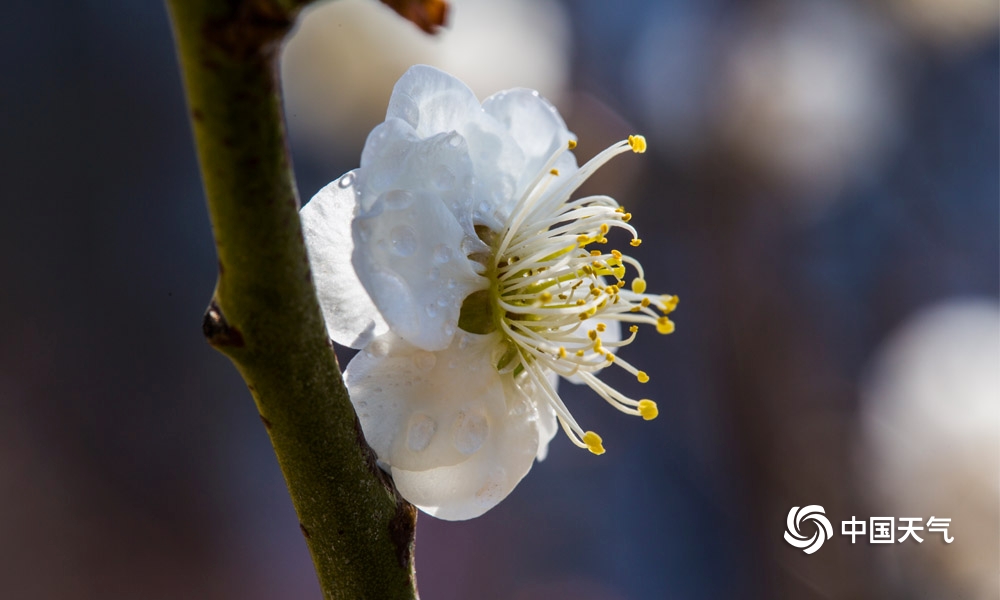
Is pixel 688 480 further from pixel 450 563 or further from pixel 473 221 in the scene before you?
pixel 473 221

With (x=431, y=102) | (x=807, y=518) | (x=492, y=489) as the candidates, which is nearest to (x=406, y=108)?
(x=431, y=102)

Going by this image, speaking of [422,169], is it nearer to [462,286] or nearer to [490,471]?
[462,286]

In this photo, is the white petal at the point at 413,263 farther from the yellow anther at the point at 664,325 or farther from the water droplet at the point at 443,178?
the yellow anther at the point at 664,325

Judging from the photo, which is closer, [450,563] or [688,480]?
[450,563]

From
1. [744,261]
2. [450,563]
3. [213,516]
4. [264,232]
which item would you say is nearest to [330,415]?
[264,232]

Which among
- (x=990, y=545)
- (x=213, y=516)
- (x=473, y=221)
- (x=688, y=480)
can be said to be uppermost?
(x=473, y=221)

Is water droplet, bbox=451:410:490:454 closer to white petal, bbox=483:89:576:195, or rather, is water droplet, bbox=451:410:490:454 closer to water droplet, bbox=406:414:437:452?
water droplet, bbox=406:414:437:452

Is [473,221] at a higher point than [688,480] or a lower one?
higher
